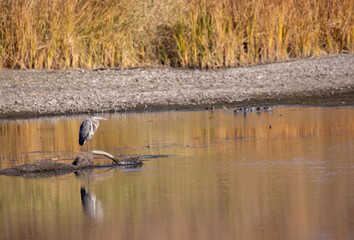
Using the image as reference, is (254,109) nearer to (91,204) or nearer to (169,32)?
(169,32)

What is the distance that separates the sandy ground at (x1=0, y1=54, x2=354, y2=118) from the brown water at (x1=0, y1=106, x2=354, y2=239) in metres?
2.11

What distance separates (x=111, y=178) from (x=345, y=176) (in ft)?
Answer: 7.58

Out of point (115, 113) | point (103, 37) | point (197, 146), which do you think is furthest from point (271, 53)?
point (197, 146)

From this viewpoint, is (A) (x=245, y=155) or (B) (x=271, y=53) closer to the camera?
(A) (x=245, y=155)

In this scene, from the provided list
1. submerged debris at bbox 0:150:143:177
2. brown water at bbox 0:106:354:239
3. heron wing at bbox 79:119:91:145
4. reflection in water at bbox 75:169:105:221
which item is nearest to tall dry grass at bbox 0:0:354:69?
brown water at bbox 0:106:354:239

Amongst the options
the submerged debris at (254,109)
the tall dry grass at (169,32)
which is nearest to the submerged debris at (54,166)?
the submerged debris at (254,109)

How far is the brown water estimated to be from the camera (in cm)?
598

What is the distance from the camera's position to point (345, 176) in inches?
300

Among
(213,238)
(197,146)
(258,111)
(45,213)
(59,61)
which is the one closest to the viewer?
(213,238)

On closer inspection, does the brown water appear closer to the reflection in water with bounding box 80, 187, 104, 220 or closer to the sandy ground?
the reflection in water with bounding box 80, 187, 104, 220

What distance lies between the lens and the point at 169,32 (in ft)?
60.1

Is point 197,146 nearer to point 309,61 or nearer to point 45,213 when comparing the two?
point 45,213

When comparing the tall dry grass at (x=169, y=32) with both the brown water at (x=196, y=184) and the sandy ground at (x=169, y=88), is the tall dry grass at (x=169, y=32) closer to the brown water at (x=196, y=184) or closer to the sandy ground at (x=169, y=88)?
the sandy ground at (x=169, y=88)

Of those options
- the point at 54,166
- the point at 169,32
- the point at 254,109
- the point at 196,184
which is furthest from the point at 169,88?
the point at 196,184
